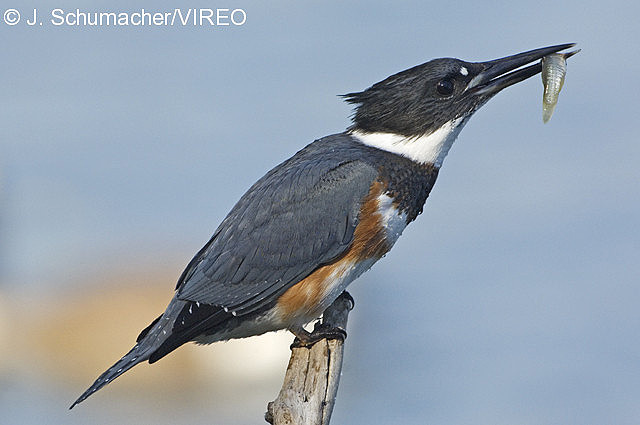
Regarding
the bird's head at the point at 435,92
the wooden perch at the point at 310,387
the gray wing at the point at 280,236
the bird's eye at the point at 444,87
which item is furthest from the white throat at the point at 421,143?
the wooden perch at the point at 310,387

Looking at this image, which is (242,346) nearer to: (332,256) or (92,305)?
(92,305)

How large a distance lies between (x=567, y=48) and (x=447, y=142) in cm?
107

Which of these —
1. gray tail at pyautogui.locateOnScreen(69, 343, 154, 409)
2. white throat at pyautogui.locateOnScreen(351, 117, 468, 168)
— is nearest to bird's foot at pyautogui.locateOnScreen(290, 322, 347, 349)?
gray tail at pyautogui.locateOnScreen(69, 343, 154, 409)

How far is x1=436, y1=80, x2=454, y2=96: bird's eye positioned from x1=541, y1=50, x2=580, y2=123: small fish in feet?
2.09

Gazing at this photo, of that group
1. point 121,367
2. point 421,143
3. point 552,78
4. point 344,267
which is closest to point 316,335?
point 344,267

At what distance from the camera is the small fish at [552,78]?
721 cm

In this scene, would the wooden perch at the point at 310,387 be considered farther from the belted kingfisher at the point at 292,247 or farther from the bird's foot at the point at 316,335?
the belted kingfisher at the point at 292,247

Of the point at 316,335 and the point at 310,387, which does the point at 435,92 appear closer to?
the point at 316,335

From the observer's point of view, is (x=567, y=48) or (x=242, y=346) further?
(x=242, y=346)

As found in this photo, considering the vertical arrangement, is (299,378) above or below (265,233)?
below

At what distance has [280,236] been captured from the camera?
22.4 feet

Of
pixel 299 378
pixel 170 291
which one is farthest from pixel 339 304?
pixel 170 291

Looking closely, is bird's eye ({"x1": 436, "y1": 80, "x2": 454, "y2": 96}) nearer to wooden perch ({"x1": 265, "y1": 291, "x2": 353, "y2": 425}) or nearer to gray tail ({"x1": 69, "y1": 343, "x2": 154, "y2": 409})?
wooden perch ({"x1": 265, "y1": 291, "x2": 353, "y2": 425})

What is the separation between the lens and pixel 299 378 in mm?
6160
